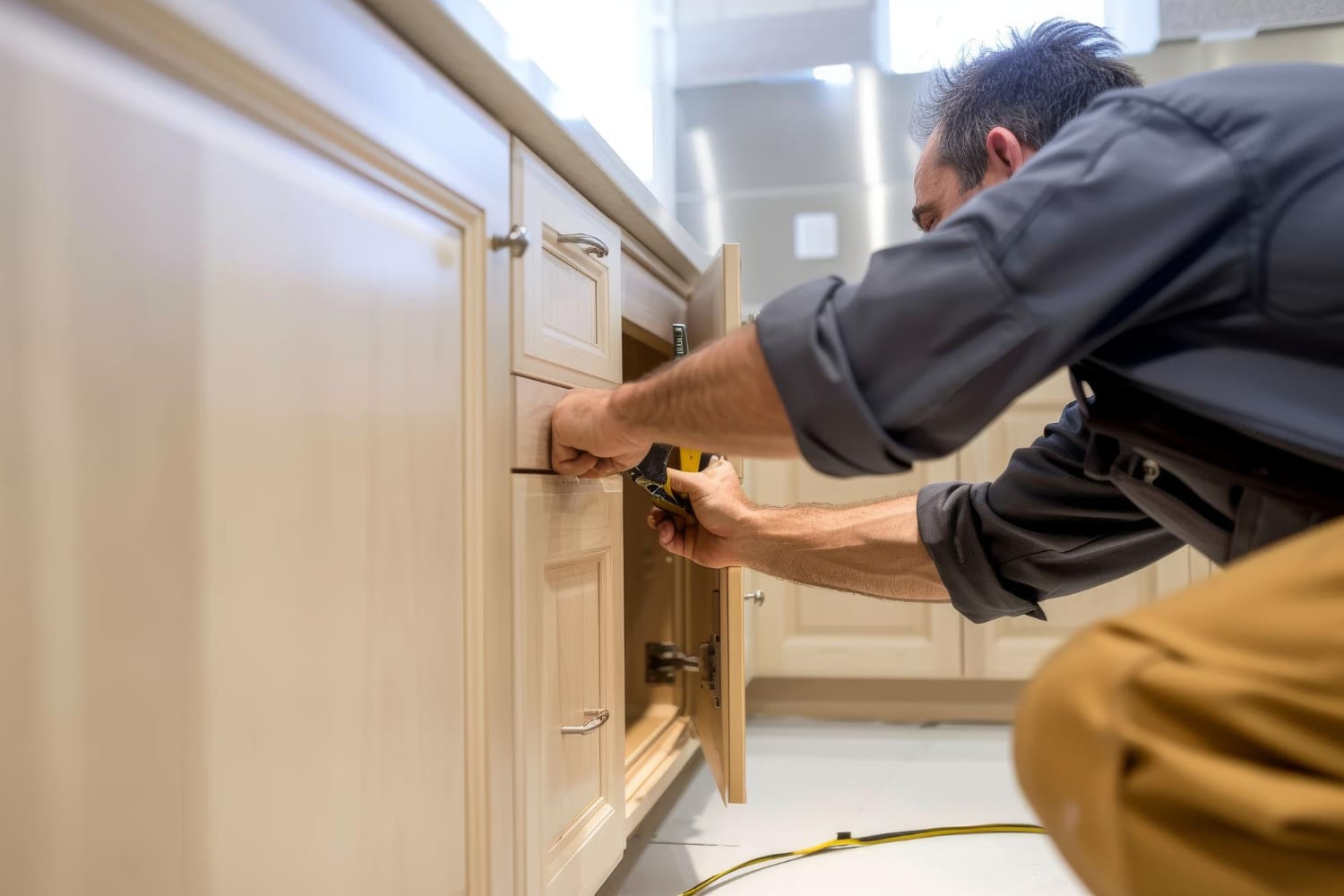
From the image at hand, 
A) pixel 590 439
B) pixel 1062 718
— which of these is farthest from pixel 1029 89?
pixel 1062 718

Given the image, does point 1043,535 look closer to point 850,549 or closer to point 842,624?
point 850,549

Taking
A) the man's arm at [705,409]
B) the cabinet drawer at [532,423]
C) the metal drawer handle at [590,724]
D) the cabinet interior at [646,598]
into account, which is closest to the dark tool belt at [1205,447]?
the man's arm at [705,409]

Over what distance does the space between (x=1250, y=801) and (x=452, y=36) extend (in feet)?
2.30

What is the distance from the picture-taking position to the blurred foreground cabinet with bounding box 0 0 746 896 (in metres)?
0.40

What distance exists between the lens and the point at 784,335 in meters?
0.57

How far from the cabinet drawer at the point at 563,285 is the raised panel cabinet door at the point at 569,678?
13 cm

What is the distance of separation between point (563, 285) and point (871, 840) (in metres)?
0.99

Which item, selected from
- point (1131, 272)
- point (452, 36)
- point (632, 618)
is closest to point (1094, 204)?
point (1131, 272)

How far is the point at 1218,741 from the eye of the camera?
12.6 inches

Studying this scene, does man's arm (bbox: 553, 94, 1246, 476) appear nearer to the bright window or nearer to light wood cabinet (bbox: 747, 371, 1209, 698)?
the bright window

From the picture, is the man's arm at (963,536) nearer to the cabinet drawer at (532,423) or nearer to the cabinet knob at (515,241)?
the cabinet drawer at (532,423)

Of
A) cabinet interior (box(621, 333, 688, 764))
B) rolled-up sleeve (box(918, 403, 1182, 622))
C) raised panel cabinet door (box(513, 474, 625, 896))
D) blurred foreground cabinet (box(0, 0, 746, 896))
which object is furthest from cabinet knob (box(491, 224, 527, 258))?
cabinet interior (box(621, 333, 688, 764))

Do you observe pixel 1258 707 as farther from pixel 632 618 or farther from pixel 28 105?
pixel 632 618

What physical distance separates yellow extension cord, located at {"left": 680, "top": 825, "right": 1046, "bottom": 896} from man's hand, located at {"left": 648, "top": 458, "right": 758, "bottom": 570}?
1.53 ft
